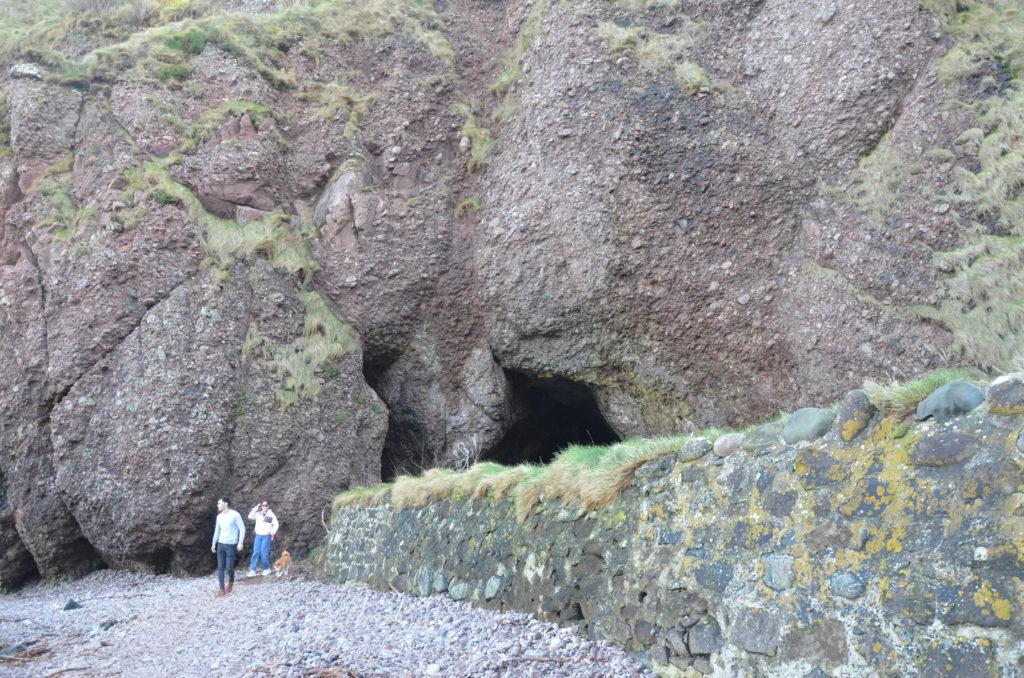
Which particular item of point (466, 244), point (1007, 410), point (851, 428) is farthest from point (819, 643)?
point (466, 244)

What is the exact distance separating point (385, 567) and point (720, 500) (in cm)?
631

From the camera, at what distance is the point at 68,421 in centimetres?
1579

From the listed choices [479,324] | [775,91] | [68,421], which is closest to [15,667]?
[68,421]

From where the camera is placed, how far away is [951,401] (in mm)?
4488

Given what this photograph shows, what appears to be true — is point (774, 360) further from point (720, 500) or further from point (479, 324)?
point (720, 500)

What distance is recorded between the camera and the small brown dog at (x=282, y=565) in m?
13.6

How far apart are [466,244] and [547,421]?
525cm

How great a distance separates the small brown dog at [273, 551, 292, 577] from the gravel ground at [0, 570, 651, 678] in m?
0.49

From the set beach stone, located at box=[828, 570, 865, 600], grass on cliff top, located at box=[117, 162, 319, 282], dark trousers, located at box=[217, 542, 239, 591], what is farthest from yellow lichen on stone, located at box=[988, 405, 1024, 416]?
grass on cliff top, located at box=[117, 162, 319, 282]

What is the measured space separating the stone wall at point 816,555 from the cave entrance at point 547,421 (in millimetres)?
10789

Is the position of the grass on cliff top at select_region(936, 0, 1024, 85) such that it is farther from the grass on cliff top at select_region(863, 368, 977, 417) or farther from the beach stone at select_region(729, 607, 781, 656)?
the beach stone at select_region(729, 607, 781, 656)

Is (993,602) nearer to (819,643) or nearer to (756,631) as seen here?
(819,643)

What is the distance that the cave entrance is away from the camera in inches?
718

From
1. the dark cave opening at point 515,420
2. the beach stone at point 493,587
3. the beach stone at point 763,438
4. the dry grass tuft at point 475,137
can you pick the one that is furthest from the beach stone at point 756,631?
the dry grass tuft at point 475,137
